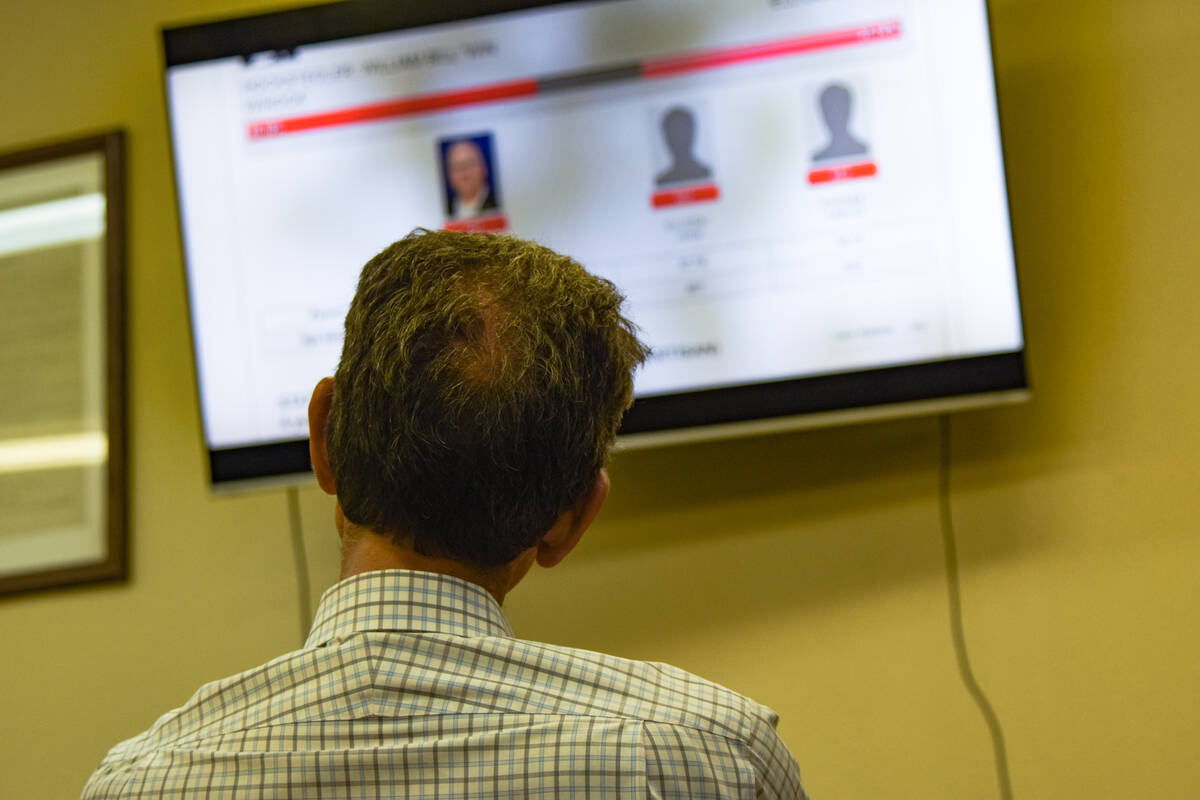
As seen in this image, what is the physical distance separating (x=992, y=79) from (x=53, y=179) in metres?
1.68

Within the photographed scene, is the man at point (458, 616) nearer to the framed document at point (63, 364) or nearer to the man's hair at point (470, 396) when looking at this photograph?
the man's hair at point (470, 396)

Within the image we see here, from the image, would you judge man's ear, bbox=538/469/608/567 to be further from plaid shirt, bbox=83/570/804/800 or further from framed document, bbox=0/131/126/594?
framed document, bbox=0/131/126/594

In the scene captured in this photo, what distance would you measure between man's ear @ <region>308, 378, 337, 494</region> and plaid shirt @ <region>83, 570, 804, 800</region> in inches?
4.6

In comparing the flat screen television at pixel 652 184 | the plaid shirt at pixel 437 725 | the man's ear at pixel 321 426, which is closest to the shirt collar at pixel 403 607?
the plaid shirt at pixel 437 725

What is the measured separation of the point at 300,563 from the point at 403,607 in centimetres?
128

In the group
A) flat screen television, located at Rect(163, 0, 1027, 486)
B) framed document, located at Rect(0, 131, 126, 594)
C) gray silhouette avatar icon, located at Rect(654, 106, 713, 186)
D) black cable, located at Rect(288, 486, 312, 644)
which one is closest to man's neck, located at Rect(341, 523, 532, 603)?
flat screen television, located at Rect(163, 0, 1027, 486)

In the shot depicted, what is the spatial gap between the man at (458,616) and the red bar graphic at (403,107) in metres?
1.00

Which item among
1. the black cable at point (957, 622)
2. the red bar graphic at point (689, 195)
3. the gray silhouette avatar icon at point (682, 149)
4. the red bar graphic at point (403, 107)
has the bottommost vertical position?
the black cable at point (957, 622)

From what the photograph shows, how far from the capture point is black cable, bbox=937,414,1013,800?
1.71 meters

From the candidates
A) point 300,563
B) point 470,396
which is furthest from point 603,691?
point 300,563

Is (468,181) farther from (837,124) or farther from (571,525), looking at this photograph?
(571,525)

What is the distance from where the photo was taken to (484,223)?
1836 mm

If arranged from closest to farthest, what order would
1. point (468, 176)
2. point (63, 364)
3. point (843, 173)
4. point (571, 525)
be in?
point (571, 525) → point (843, 173) → point (468, 176) → point (63, 364)

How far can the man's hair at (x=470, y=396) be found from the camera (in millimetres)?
802
